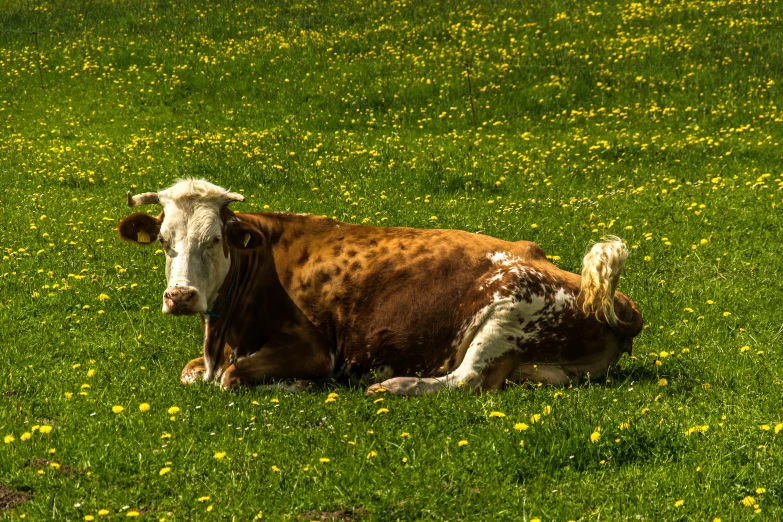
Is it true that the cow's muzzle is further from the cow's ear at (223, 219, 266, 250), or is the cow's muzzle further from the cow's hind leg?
the cow's hind leg

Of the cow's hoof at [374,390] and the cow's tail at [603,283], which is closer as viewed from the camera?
the cow's hoof at [374,390]

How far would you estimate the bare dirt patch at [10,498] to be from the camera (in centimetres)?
593

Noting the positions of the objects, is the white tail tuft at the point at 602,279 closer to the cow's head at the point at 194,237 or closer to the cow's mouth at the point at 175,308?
the cow's head at the point at 194,237

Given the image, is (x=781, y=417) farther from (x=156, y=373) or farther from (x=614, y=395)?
(x=156, y=373)

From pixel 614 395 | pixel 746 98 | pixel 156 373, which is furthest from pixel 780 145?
pixel 156 373

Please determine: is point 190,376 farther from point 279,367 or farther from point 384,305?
point 384,305

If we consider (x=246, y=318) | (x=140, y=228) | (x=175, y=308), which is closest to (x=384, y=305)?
(x=246, y=318)

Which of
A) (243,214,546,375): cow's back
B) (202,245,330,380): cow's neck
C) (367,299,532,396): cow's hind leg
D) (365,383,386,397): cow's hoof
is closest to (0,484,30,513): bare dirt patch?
(202,245,330,380): cow's neck

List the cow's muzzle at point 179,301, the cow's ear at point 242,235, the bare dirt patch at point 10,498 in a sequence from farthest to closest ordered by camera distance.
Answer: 1. the cow's ear at point 242,235
2. the cow's muzzle at point 179,301
3. the bare dirt patch at point 10,498

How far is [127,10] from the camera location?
98.8 feet

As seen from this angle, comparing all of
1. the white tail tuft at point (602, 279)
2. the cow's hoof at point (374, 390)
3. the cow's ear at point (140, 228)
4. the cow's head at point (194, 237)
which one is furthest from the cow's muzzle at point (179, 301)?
the white tail tuft at point (602, 279)

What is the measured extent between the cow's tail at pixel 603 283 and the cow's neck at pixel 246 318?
2356 millimetres

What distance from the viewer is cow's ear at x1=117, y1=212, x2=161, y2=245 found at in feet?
29.1

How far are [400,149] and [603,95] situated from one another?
5678mm
